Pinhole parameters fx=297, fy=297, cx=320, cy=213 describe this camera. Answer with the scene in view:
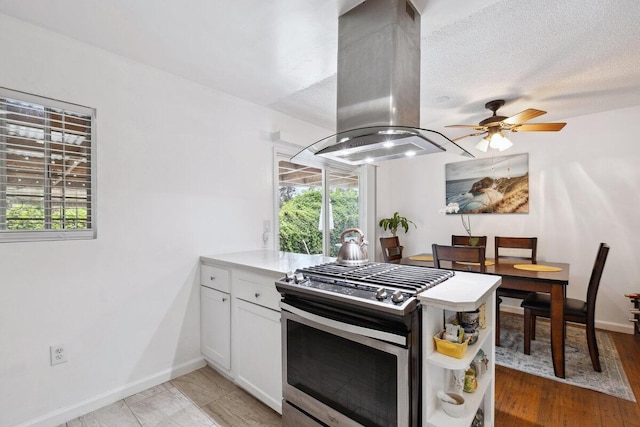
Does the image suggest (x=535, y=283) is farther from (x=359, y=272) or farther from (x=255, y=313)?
(x=255, y=313)

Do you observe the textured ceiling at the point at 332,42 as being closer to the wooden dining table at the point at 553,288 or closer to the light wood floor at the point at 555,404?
the wooden dining table at the point at 553,288

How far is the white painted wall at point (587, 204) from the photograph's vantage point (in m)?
3.20

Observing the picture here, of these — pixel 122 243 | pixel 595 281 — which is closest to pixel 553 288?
pixel 595 281

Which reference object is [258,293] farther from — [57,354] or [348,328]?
[57,354]

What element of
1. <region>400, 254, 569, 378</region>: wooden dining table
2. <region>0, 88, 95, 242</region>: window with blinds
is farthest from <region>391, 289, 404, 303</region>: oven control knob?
<region>0, 88, 95, 242</region>: window with blinds

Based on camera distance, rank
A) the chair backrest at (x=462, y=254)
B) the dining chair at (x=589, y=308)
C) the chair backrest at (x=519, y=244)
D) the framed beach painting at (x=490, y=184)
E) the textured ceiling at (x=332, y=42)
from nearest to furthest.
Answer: the textured ceiling at (x=332, y=42), the dining chair at (x=589, y=308), the chair backrest at (x=462, y=254), the chair backrest at (x=519, y=244), the framed beach painting at (x=490, y=184)

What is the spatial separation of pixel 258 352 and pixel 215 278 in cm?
73

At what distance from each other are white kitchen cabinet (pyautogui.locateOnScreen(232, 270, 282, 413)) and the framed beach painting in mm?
3230

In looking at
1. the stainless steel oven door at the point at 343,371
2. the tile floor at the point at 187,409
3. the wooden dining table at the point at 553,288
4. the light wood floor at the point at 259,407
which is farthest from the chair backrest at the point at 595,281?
the tile floor at the point at 187,409

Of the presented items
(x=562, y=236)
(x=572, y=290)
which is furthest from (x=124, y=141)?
(x=572, y=290)

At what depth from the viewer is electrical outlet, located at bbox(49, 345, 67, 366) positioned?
6.02 feet

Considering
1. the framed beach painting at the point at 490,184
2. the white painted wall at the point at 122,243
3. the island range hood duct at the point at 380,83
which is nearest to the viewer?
the island range hood duct at the point at 380,83

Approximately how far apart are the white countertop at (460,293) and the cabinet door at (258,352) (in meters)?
0.94

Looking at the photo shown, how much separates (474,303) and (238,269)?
1516 mm
